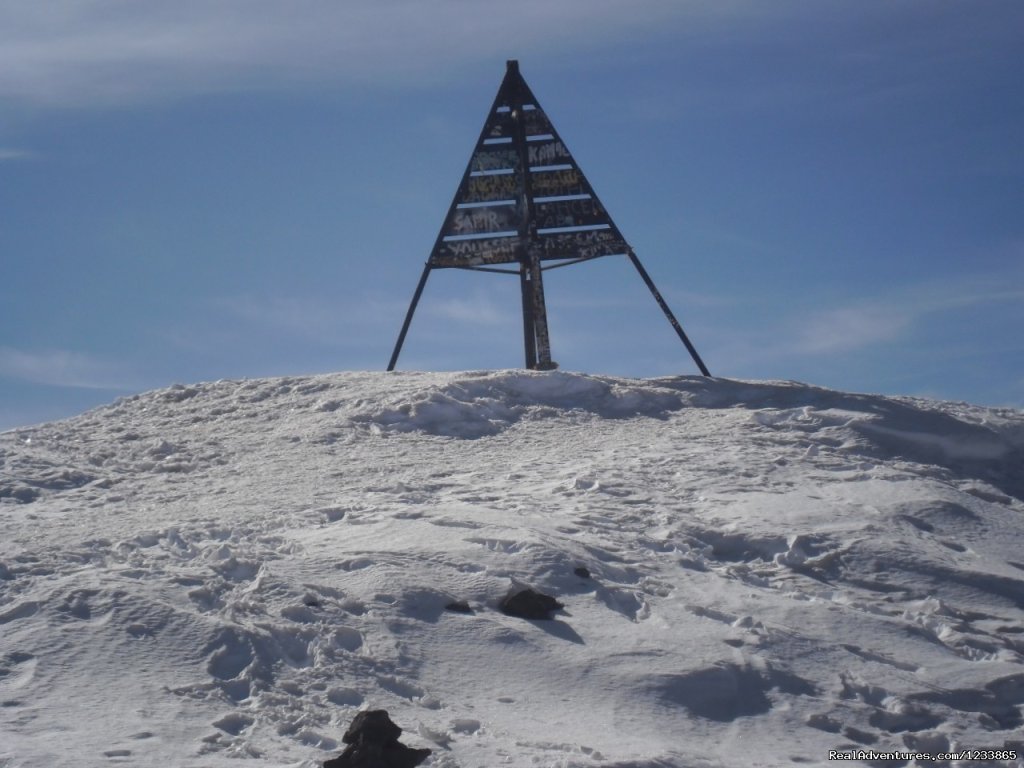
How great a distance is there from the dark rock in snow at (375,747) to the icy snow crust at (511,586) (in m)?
0.18

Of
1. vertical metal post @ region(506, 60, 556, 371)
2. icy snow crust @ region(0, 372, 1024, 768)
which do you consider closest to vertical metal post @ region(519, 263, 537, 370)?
vertical metal post @ region(506, 60, 556, 371)

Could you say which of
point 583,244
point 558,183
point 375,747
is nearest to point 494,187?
→ point 558,183

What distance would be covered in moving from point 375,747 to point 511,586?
2100mm

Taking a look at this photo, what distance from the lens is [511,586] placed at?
6887mm

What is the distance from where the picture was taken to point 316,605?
6.48 m

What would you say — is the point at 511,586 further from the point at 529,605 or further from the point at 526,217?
the point at 526,217

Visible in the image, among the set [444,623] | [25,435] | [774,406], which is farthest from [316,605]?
[774,406]

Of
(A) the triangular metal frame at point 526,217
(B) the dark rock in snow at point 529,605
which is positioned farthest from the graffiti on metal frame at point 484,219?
(B) the dark rock in snow at point 529,605

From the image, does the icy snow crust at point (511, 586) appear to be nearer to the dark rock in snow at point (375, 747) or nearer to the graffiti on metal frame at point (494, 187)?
the dark rock in snow at point (375, 747)

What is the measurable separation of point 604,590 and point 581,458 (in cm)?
322

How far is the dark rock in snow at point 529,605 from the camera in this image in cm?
662

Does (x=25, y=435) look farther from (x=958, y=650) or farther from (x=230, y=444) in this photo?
(x=958, y=650)

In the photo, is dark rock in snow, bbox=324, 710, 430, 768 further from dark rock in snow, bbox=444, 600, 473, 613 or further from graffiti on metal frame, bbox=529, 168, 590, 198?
graffiti on metal frame, bbox=529, 168, 590, 198

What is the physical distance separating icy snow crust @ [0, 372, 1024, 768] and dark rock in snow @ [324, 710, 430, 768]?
184 millimetres
